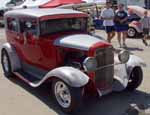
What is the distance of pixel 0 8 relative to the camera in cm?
2366

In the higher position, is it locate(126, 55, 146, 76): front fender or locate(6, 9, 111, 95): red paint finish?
locate(6, 9, 111, 95): red paint finish

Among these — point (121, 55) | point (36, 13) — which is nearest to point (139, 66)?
point (121, 55)

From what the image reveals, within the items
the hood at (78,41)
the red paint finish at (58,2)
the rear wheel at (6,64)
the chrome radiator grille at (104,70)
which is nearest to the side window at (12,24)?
the rear wheel at (6,64)

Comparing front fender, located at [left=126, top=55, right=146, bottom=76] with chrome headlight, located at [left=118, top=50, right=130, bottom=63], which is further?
front fender, located at [left=126, top=55, right=146, bottom=76]

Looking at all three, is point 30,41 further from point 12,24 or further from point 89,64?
point 89,64

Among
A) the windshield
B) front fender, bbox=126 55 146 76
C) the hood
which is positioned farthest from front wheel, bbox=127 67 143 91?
the windshield

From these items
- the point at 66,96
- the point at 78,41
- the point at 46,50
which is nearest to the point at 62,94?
the point at 66,96

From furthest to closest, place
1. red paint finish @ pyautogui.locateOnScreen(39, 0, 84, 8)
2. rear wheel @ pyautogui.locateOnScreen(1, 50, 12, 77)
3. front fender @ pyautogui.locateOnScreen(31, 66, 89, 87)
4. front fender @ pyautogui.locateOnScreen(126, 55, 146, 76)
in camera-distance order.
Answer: red paint finish @ pyautogui.locateOnScreen(39, 0, 84, 8), rear wheel @ pyautogui.locateOnScreen(1, 50, 12, 77), front fender @ pyautogui.locateOnScreen(126, 55, 146, 76), front fender @ pyautogui.locateOnScreen(31, 66, 89, 87)

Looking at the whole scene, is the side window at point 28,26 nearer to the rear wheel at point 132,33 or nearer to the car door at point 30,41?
the car door at point 30,41

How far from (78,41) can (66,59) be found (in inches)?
19.1

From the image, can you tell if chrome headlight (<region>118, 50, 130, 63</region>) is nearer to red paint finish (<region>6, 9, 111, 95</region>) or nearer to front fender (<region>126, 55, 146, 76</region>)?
front fender (<region>126, 55, 146, 76</region>)

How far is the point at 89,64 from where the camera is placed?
567cm

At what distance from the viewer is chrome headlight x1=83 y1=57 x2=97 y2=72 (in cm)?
565

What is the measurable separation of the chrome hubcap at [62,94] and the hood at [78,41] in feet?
2.56
